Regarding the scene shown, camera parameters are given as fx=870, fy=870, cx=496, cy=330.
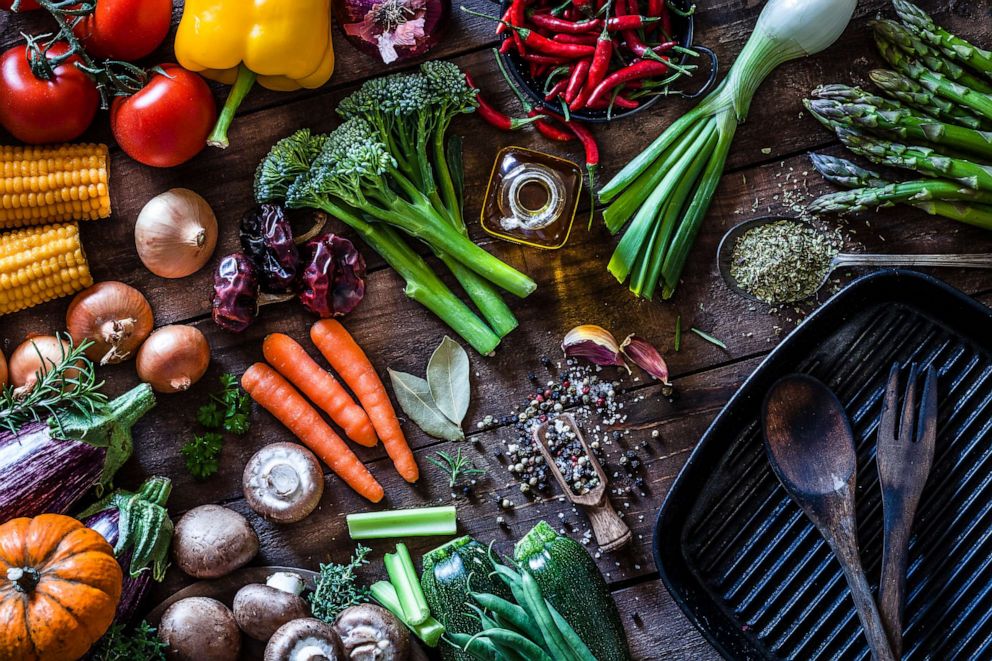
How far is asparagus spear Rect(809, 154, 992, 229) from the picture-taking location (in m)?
2.28

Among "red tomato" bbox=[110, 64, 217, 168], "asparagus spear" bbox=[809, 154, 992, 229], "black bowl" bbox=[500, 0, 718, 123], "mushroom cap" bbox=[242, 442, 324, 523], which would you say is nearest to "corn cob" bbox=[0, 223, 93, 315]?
"red tomato" bbox=[110, 64, 217, 168]

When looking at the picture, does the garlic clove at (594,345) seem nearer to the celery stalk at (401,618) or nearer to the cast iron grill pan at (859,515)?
the cast iron grill pan at (859,515)

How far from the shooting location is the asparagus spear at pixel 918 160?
7.36 feet

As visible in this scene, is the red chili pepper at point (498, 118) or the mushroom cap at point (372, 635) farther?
the red chili pepper at point (498, 118)

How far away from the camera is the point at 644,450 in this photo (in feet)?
8.02

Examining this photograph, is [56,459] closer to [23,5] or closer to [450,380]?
[450,380]

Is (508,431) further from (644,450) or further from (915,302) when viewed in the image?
(915,302)

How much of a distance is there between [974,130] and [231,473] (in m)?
2.22

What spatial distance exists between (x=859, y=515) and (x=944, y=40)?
1.26m

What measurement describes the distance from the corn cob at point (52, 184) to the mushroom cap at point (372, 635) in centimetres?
126

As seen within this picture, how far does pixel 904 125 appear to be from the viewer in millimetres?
2287

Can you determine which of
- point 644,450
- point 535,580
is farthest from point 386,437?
point 644,450

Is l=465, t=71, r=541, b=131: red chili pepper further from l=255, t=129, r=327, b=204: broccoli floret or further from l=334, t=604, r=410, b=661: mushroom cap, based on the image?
l=334, t=604, r=410, b=661: mushroom cap

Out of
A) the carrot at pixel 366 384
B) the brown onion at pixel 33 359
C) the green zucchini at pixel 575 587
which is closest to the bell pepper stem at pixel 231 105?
the carrot at pixel 366 384
